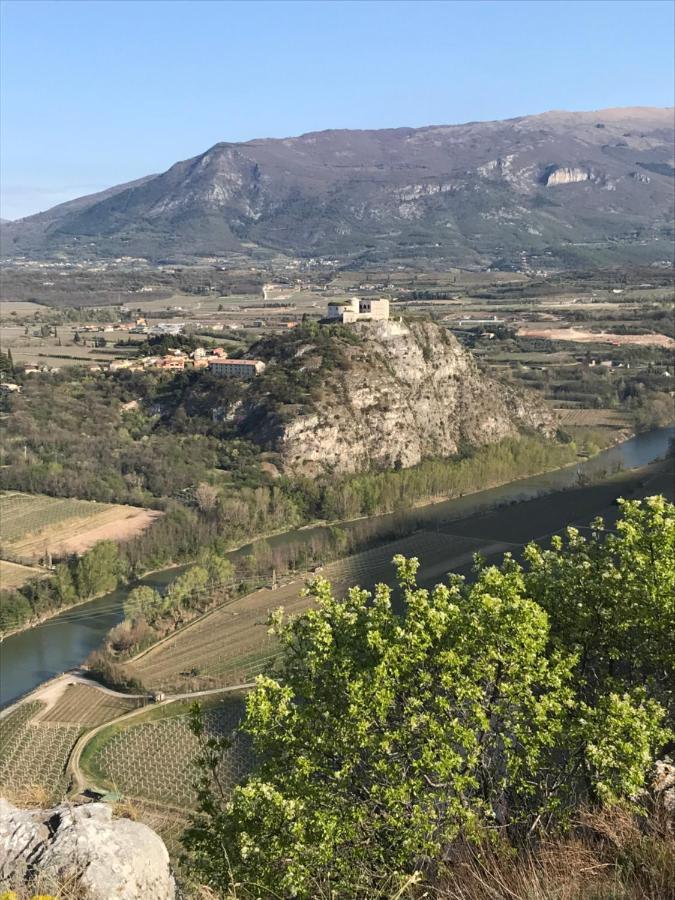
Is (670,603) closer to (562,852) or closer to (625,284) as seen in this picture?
(562,852)

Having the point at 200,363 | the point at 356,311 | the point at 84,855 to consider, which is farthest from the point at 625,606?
the point at 200,363

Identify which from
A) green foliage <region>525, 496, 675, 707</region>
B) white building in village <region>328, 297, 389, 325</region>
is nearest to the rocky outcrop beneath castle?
green foliage <region>525, 496, 675, 707</region>

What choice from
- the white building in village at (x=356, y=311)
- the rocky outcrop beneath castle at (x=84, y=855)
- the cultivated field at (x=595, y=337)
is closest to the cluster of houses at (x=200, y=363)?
the white building in village at (x=356, y=311)

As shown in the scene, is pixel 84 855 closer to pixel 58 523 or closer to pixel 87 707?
pixel 87 707

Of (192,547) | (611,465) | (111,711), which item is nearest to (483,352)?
(611,465)

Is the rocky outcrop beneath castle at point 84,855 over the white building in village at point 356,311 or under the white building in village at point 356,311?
under

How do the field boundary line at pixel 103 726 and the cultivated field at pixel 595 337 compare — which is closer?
the field boundary line at pixel 103 726

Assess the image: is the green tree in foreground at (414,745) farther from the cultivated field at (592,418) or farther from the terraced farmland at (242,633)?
the cultivated field at (592,418)

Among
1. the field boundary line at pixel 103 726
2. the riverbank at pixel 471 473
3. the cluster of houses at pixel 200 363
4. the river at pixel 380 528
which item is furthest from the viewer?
the cluster of houses at pixel 200 363
